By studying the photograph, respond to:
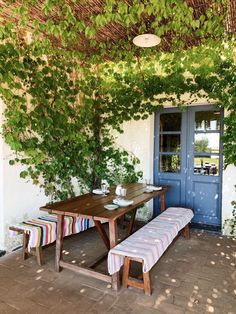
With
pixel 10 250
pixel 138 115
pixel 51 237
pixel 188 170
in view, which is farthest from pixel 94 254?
pixel 138 115

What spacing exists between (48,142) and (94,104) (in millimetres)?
1389

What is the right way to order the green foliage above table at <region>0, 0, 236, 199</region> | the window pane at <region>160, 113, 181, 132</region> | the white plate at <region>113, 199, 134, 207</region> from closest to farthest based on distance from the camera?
the white plate at <region>113, 199, 134, 207</region>
the green foliage above table at <region>0, 0, 236, 199</region>
the window pane at <region>160, 113, 181, 132</region>

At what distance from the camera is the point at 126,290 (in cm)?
247

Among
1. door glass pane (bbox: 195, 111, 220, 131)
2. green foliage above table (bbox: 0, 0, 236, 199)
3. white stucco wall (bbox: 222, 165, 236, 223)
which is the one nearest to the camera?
green foliage above table (bbox: 0, 0, 236, 199)

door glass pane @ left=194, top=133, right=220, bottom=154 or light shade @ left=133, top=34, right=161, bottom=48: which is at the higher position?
light shade @ left=133, top=34, right=161, bottom=48

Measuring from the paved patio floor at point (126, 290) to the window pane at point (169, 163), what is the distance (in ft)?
5.06

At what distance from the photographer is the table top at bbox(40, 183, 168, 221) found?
2566mm

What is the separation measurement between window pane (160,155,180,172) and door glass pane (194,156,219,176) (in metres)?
0.32

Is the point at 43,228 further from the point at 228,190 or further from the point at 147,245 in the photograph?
the point at 228,190

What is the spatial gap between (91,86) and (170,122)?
1.61m

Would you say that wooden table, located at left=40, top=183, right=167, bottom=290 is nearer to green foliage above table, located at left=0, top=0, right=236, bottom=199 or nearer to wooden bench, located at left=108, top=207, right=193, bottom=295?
wooden bench, located at left=108, top=207, right=193, bottom=295

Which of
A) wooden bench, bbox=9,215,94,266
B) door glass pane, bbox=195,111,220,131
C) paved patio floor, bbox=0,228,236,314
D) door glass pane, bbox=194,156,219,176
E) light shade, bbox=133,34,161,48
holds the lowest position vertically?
paved patio floor, bbox=0,228,236,314

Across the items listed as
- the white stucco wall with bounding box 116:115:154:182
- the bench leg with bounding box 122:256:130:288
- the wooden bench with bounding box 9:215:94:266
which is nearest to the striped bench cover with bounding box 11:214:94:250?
the wooden bench with bounding box 9:215:94:266

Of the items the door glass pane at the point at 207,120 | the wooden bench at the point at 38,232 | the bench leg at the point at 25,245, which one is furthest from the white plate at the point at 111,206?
the door glass pane at the point at 207,120
